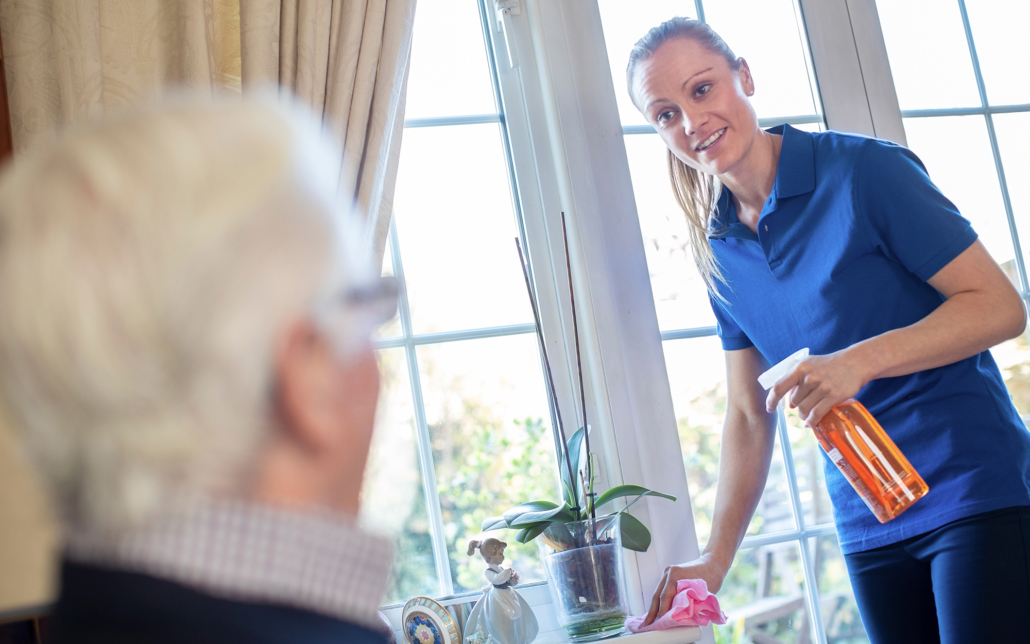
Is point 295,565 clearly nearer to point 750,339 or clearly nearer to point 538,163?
point 750,339

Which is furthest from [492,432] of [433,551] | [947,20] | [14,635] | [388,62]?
[947,20]

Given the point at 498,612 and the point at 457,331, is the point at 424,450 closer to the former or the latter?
the point at 457,331

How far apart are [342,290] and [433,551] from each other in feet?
4.08

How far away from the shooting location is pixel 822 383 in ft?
4.08

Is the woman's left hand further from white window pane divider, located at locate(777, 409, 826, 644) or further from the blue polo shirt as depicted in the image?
white window pane divider, located at locate(777, 409, 826, 644)

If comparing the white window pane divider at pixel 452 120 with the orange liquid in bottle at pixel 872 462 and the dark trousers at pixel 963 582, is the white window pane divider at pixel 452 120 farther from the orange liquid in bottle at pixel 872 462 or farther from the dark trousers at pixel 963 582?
the dark trousers at pixel 963 582

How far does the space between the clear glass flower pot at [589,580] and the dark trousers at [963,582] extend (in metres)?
0.47

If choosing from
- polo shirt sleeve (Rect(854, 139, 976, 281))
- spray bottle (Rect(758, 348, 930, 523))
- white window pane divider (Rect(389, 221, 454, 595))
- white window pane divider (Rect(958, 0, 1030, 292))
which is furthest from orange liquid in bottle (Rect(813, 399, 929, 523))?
white window pane divider (Rect(958, 0, 1030, 292))

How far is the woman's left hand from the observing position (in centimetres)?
124

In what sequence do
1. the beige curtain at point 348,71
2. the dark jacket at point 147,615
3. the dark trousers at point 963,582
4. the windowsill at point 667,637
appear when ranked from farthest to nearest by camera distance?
the beige curtain at point 348,71 < the windowsill at point 667,637 < the dark trousers at point 963,582 < the dark jacket at point 147,615

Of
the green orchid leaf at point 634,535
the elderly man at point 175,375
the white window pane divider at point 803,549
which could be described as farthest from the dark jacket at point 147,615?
the white window pane divider at point 803,549

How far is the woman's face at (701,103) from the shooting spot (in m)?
1.53

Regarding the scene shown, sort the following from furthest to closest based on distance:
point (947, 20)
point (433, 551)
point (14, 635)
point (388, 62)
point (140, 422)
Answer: point (947, 20) < point (433, 551) < point (388, 62) < point (14, 635) < point (140, 422)

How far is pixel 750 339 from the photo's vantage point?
1.65 meters
